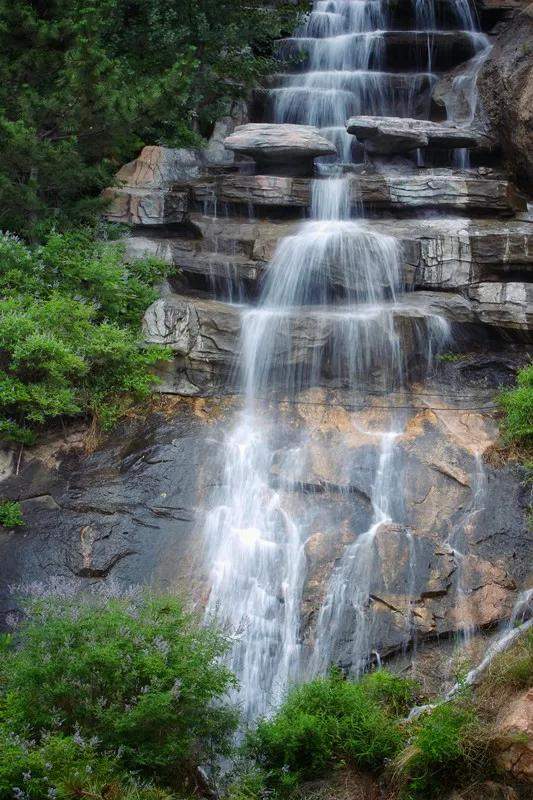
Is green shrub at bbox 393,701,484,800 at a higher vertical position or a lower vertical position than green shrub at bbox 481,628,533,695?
lower

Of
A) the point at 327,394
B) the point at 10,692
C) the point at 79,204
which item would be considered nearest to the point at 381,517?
the point at 327,394

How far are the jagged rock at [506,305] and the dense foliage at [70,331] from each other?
4381mm

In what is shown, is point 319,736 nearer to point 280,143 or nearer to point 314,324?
point 314,324

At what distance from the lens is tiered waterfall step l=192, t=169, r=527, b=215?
11.7 meters

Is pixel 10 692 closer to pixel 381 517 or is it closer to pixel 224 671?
pixel 224 671

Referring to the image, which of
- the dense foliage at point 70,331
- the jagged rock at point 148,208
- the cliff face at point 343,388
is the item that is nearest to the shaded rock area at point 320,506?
the cliff face at point 343,388

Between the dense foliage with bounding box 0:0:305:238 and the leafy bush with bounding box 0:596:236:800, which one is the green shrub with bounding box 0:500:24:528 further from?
the dense foliage with bounding box 0:0:305:238

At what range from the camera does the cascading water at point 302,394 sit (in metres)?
7.91

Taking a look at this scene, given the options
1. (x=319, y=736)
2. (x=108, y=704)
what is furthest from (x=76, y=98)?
(x=319, y=736)

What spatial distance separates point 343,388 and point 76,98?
18.7 ft

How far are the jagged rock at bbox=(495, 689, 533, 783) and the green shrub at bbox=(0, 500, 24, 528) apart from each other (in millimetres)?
5659

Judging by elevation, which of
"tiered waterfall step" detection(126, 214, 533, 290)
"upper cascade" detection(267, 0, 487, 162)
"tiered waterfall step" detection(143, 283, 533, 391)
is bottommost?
"tiered waterfall step" detection(143, 283, 533, 391)

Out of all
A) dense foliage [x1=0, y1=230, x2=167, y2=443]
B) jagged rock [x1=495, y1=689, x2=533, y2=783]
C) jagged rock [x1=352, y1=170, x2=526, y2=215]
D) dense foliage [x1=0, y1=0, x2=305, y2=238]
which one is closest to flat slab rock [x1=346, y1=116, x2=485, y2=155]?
jagged rock [x1=352, y1=170, x2=526, y2=215]

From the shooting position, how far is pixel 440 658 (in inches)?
304
